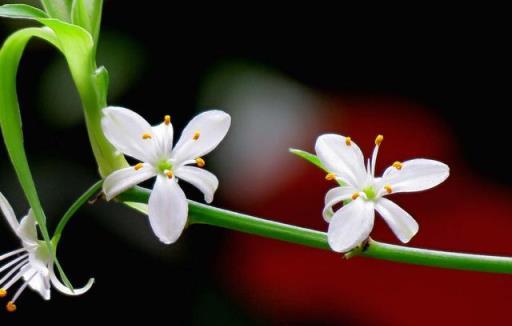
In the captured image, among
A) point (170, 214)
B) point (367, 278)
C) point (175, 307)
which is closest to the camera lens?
point (170, 214)

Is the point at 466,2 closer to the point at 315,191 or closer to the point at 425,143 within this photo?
the point at 425,143

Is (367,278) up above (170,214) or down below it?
above

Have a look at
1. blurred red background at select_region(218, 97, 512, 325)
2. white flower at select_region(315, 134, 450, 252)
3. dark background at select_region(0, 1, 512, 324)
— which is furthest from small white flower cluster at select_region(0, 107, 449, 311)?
blurred red background at select_region(218, 97, 512, 325)

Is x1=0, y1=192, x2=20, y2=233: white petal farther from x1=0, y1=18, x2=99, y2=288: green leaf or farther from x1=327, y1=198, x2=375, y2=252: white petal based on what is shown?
x1=327, y1=198, x2=375, y2=252: white petal

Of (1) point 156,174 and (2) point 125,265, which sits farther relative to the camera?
(2) point 125,265

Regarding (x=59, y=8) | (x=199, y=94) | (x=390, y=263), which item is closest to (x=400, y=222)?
(x=59, y=8)

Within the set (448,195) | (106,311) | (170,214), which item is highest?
(448,195)

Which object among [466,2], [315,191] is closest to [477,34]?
[466,2]

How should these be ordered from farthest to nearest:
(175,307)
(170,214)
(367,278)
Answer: (367,278) < (175,307) < (170,214)
